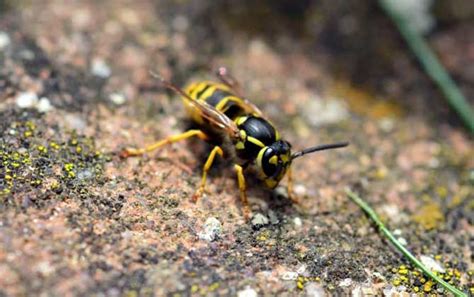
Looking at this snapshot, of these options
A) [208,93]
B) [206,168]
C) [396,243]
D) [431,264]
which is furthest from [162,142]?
[431,264]

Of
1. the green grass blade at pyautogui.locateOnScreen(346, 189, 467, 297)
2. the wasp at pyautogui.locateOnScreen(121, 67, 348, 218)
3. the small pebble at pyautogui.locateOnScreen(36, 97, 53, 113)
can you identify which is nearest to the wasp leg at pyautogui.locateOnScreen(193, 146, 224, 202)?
the wasp at pyautogui.locateOnScreen(121, 67, 348, 218)

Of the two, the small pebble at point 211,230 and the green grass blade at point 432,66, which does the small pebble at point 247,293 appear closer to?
the small pebble at point 211,230

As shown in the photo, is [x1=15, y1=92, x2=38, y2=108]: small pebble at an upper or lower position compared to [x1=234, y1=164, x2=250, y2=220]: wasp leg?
upper

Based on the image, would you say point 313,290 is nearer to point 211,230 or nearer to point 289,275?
point 289,275

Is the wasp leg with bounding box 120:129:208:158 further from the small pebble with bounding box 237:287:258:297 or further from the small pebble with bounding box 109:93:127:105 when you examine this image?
the small pebble with bounding box 237:287:258:297

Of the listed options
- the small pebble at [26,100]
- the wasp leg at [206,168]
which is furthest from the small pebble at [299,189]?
the small pebble at [26,100]
